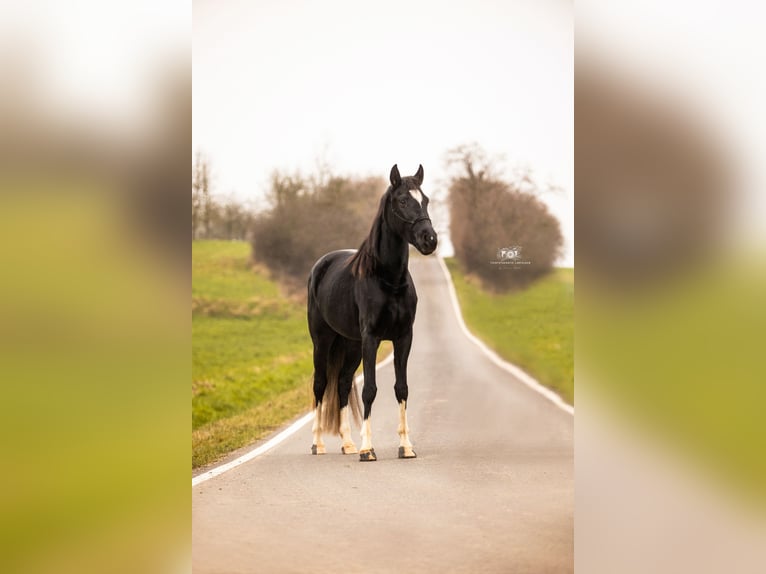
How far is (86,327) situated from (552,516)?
8.16ft

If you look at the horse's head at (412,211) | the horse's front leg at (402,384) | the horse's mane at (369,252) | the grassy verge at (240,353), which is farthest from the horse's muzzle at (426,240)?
the grassy verge at (240,353)

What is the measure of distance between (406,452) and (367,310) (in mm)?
811

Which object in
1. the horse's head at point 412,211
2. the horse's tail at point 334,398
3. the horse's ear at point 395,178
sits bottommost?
the horse's tail at point 334,398

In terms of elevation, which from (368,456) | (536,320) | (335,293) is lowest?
(368,456)

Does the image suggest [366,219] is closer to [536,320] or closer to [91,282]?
[536,320]

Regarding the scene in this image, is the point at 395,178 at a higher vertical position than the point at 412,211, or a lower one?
higher

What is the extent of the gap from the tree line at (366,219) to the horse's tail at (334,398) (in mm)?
476

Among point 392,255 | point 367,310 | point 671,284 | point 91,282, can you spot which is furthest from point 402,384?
point 91,282

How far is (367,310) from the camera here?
14.0ft

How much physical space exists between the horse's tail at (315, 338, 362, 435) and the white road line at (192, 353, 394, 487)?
11 cm

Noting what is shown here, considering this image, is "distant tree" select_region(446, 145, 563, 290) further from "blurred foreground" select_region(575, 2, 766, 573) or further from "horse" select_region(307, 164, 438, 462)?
"blurred foreground" select_region(575, 2, 766, 573)

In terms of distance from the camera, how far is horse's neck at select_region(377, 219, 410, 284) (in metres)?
4.17

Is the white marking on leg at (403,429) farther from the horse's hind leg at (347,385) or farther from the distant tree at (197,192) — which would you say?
the distant tree at (197,192)

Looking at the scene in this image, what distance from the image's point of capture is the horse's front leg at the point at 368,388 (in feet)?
14.0
